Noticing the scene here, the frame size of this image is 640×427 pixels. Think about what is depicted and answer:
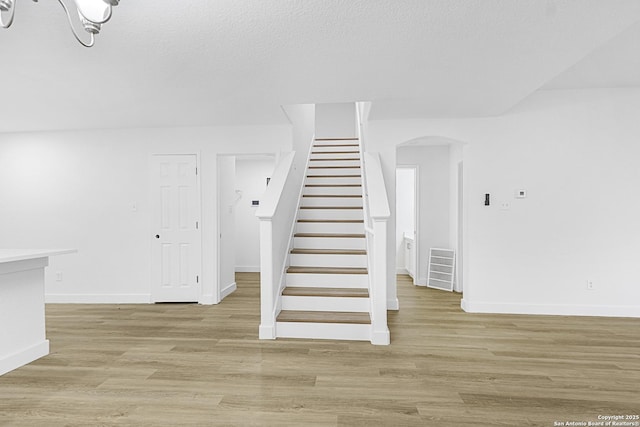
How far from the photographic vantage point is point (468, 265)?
470cm

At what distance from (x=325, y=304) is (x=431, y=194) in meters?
3.48

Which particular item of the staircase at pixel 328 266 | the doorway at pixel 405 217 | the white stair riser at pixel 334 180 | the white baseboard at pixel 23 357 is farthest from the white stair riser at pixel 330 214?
the white baseboard at pixel 23 357

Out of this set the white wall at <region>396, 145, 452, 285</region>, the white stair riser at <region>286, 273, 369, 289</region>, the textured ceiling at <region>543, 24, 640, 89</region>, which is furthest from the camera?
the white wall at <region>396, 145, 452, 285</region>

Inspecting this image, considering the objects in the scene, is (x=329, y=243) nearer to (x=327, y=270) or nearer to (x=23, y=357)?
(x=327, y=270)

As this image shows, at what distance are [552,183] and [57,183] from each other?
22.0 ft

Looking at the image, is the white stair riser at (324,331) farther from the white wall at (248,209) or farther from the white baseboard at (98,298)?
the white wall at (248,209)

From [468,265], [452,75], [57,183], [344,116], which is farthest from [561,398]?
[344,116]

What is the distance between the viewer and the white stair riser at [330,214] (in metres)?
5.13

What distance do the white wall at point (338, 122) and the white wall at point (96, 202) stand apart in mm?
3839

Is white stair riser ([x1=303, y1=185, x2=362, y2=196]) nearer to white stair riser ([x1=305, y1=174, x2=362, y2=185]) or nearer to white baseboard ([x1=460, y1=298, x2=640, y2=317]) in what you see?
white stair riser ([x1=305, y1=174, x2=362, y2=185])

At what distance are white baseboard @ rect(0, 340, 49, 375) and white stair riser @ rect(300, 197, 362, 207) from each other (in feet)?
10.8

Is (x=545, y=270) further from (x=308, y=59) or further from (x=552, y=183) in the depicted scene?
(x=308, y=59)

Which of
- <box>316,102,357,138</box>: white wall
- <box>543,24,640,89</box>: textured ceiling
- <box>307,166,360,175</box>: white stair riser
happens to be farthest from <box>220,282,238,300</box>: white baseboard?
<box>543,24,640,89</box>: textured ceiling

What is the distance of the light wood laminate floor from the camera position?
2.31 m
